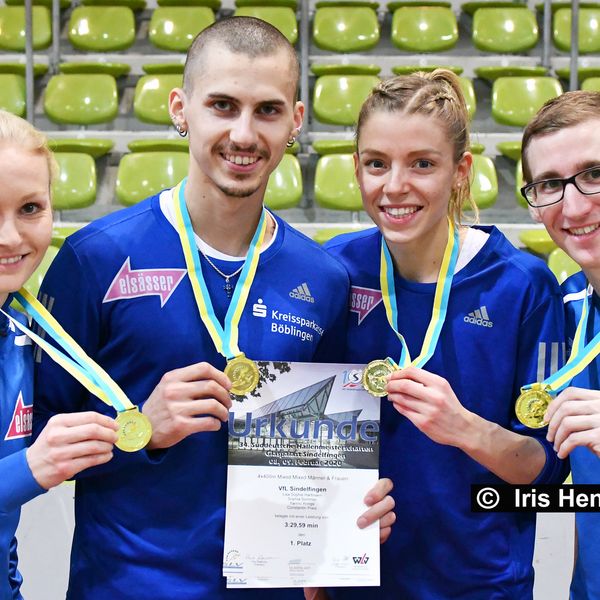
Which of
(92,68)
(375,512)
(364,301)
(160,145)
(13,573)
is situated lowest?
(13,573)

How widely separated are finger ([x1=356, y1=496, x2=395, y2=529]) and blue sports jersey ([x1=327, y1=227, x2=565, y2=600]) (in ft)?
0.43

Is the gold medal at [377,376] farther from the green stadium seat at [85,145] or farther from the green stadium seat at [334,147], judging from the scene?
the green stadium seat at [85,145]

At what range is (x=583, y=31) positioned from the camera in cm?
637

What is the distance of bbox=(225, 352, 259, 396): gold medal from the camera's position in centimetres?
172

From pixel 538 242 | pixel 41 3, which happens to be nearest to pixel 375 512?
pixel 538 242

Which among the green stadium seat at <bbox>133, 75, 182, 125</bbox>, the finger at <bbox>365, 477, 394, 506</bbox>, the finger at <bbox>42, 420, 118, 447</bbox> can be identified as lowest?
the finger at <bbox>365, 477, 394, 506</bbox>

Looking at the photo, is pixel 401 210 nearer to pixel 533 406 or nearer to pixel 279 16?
pixel 533 406

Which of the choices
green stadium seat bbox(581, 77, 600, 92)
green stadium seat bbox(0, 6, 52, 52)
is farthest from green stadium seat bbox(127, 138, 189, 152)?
green stadium seat bbox(581, 77, 600, 92)

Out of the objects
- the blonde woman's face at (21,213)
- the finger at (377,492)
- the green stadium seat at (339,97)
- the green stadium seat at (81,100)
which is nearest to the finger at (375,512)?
the finger at (377,492)

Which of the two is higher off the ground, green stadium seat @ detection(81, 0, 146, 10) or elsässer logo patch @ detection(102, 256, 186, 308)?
green stadium seat @ detection(81, 0, 146, 10)

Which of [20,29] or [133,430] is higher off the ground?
[20,29]

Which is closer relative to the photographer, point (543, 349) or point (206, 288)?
point (206, 288)

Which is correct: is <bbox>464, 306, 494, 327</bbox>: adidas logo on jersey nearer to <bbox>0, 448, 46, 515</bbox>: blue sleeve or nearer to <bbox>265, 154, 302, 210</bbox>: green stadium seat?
<bbox>0, 448, 46, 515</bbox>: blue sleeve

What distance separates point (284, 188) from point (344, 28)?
1.82 meters
